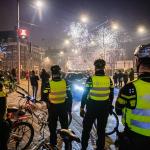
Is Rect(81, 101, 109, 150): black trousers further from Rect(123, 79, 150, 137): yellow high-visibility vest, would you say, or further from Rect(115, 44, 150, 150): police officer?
Rect(123, 79, 150, 137): yellow high-visibility vest

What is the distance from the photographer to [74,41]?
5356 cm

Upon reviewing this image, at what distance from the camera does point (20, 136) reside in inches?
295

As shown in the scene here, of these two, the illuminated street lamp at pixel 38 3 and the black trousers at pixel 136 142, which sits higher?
the illuminated street lamp at pixel 38 3

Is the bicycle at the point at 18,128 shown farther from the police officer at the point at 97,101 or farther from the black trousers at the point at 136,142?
the black trousers at the point at 136,142

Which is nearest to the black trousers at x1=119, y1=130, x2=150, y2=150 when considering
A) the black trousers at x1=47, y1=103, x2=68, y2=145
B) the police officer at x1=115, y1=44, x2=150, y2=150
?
the police officer at x1=115, y1=44, x2=150, y2=150

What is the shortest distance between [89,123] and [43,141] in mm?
2234

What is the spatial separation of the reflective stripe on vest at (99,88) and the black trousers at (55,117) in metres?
0.81

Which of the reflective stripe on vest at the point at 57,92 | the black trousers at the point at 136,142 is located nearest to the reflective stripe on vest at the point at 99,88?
the reflective stripe on vest at the point at 57,92

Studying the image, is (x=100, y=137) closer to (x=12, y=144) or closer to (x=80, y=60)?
(x=12, y=144)

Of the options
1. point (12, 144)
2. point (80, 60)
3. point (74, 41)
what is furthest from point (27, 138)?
point (80, 60)

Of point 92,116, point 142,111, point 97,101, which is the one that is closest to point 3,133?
point 92,116

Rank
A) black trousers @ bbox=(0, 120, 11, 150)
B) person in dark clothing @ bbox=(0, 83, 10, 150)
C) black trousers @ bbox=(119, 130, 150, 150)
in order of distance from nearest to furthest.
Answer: black trousers @ bbox=(119, 130, 150, 150) → person in dark clothing @ bbox=(0, 83, 10, 150) → black trousers @ bbox=(0, 120, 11, 150)

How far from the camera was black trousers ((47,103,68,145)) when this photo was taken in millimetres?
6879

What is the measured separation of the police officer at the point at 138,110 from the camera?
3.65 meters
